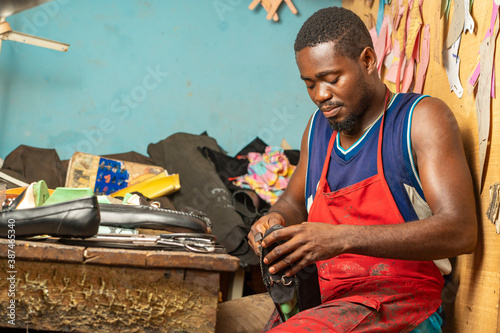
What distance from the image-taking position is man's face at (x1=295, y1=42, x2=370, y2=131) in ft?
5.18

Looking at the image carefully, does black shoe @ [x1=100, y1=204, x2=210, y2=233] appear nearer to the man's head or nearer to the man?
the man

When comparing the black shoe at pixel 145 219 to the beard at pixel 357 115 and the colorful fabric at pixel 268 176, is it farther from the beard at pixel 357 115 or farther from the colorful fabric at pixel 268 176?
the colorful fabric at pixel 268 176

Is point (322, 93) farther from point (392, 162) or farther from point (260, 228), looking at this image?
point (260, 228)

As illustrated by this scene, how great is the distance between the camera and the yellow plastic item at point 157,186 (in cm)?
329

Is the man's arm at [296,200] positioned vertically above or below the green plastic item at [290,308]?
above

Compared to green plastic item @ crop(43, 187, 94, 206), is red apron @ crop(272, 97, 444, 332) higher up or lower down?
lower down

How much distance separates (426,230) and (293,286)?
39cm

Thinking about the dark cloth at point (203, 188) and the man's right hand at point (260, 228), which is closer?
the man's right hand at point (260, 228)

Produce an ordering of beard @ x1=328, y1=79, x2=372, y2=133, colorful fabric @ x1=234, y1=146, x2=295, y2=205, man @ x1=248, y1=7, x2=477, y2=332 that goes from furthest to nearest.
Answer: colorful fabric @ x1=234, y1=146, x2=295, y2=205
beard @ x1=328, y1=79, x2=372, y2=133
man @ x1=248, y1=7, x2=477, y2=332

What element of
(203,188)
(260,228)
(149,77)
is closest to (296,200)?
(260,228)

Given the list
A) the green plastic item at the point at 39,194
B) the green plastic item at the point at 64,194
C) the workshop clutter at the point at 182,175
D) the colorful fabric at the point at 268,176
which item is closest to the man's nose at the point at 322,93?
the green plastic item at the point at 64,194

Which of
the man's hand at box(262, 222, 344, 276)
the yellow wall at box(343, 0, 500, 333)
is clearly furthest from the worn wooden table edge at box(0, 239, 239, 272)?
the yellow wall at box(343, 0, 500, 333)

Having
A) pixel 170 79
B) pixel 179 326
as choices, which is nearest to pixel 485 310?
pixel 179 326

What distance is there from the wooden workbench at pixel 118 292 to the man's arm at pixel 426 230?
19cm
